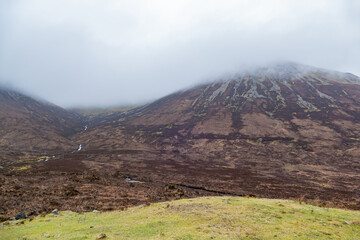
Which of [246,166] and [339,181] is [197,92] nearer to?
[246,166]

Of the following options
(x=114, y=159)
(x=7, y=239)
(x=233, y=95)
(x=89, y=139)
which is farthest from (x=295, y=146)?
(x=89, y=139)

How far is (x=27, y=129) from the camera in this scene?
419 feet

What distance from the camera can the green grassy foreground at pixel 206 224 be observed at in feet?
42.9

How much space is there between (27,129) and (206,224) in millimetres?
143204

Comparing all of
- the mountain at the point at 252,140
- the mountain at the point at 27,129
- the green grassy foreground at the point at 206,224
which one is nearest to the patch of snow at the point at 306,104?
the mountain at the point at 252,140

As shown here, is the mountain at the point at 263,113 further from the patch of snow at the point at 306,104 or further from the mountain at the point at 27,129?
the mountain at the point at 27,129

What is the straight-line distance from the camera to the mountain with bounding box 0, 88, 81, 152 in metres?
107

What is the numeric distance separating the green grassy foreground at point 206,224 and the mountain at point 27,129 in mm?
100615

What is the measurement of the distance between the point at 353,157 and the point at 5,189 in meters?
94.1

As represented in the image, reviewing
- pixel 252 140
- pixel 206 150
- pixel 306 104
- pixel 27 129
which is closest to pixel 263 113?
pixel 306 104

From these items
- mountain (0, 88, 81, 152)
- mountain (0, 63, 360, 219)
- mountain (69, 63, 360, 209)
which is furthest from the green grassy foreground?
mountain (0, 88, 81, 152)

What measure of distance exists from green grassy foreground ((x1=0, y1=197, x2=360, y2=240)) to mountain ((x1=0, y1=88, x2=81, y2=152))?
330 ft

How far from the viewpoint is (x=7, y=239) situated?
14.4 m

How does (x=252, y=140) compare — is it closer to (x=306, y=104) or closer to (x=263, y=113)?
(x=263, y=113)
